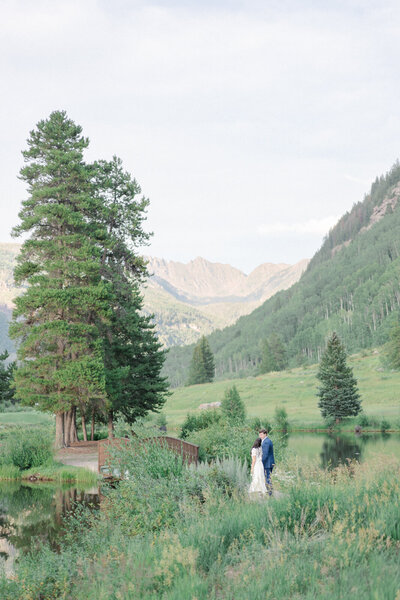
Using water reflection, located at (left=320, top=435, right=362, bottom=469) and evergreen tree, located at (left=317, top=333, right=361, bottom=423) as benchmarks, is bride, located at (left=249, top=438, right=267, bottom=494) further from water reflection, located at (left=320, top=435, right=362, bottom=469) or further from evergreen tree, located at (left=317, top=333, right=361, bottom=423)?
evergreen tree, located at (left=317, top=333, right=361, bottom=423)

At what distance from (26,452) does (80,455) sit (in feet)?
10.3

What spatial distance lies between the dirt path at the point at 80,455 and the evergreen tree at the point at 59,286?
1.35 m

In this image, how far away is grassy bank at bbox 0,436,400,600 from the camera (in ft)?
18.9

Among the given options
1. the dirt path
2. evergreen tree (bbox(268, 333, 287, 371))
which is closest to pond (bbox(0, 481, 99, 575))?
the dirt path

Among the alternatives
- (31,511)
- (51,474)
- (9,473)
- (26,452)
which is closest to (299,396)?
(26,452)

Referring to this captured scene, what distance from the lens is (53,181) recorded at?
3195 centimetres

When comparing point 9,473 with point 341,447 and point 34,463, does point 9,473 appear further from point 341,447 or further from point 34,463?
point 341,447

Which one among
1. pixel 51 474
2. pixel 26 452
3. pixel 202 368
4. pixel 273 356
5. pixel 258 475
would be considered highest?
pixel 273 356

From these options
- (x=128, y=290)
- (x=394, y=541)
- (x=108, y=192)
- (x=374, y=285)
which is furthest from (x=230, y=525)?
(x=374, y=285)

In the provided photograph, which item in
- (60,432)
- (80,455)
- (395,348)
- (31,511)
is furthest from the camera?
(395,348)

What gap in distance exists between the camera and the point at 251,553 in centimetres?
703

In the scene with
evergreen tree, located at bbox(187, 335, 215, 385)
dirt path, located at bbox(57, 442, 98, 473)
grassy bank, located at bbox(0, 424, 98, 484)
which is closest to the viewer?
grassy bank, located at bbox(0, 424, 98, 484)

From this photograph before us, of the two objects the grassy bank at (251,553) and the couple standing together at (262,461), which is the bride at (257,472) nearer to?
the couple standing together at (262,461)

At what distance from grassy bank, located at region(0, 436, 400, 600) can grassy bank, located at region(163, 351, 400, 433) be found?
47.4 m
